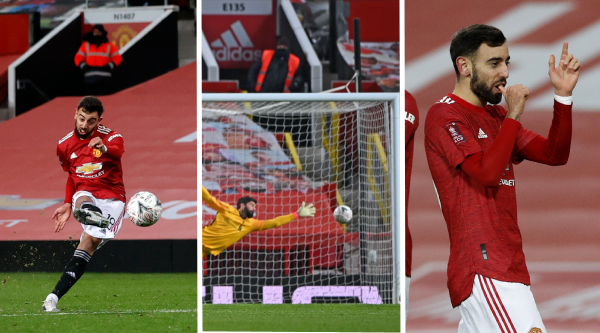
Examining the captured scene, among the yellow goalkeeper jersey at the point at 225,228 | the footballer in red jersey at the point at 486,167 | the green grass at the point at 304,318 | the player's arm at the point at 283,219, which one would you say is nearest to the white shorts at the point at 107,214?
the green grass at the point at 304,318

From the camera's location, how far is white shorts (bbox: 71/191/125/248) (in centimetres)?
366

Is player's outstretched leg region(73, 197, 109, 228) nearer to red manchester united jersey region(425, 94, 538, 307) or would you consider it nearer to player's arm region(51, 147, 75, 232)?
player's arm region(51, 147, 75, 232)

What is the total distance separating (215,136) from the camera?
7336 millimetres

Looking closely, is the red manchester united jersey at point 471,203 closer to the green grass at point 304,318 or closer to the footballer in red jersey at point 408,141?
the footballer in red jersey at point 408,141

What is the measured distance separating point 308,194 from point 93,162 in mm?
3624

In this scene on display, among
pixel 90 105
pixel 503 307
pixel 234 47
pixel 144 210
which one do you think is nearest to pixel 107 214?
pixel 144 210

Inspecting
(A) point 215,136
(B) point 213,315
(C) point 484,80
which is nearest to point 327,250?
(B) point 213,315

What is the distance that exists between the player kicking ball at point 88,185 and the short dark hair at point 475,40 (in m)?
1.91

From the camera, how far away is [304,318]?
472 cm

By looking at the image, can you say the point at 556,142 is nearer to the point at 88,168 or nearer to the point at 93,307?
the point at 88,168

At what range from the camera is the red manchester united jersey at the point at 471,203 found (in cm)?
223

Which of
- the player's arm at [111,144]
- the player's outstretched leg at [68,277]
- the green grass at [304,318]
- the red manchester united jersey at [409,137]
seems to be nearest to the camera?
the red manchester united jersey at [409,137]

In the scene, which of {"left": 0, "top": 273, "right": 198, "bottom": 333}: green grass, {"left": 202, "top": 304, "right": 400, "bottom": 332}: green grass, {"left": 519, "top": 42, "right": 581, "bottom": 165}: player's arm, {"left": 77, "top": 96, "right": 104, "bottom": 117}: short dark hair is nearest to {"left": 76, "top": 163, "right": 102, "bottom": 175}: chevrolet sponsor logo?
{"left": 77, "top": 96, "right": 104, "bottom": 117}: short dark hair

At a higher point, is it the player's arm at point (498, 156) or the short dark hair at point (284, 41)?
the short dark hair at point (284, 41)
